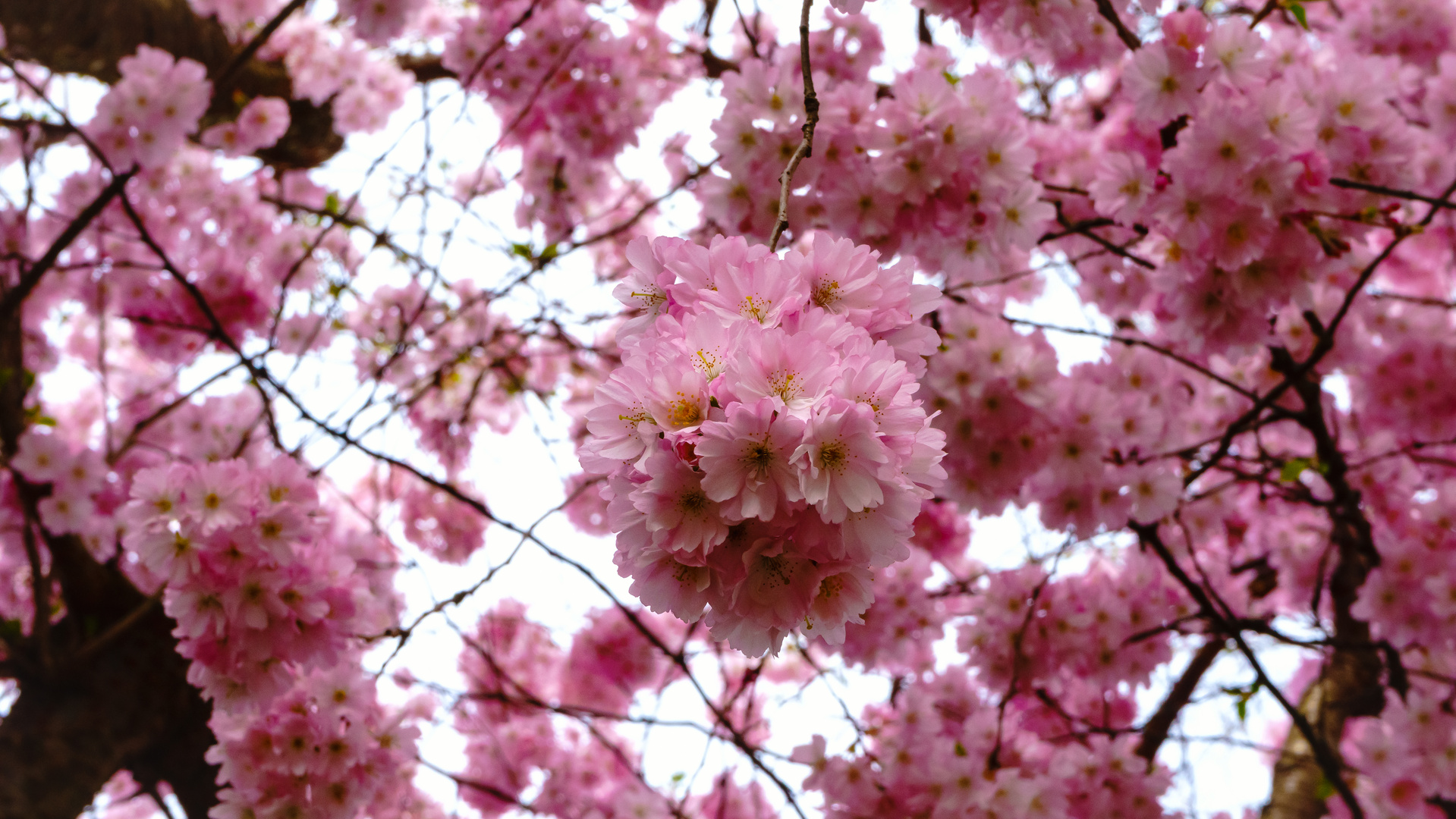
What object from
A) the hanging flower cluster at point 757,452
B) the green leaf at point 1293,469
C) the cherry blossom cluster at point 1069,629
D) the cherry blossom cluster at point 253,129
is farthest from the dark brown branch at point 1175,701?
the cherry blossom cluster at point 253,129

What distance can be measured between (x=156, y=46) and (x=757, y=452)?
4.83 meters

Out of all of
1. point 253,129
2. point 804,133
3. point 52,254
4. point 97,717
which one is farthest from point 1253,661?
point 253,129

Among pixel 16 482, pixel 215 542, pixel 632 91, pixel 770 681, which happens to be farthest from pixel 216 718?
pixel 770 681

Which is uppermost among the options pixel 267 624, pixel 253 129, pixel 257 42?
pixel 253 129

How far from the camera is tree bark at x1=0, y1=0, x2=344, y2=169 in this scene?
402 centimetres

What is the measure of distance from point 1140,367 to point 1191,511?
3.16 ft

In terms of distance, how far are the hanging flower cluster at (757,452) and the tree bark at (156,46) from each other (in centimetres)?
341

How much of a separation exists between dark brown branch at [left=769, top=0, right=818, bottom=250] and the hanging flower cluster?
0.15 feet

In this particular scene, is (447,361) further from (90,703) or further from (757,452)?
(757,452)

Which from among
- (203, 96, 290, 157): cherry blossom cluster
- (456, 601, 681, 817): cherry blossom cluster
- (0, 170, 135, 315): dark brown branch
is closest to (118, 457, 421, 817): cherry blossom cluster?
(0, 170, 135, 315): dark brown branch

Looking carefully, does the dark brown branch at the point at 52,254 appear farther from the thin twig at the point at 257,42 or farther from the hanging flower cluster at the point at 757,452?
the hanging flower cluster at the point at 757,452

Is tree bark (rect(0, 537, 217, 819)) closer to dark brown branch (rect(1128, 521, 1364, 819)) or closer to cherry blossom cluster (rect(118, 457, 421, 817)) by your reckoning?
cherry blossom cluster (rect(118, 457, 421, 817))

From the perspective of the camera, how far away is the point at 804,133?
1.07 meters

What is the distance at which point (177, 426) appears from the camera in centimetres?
465
